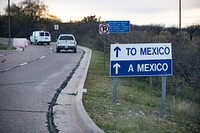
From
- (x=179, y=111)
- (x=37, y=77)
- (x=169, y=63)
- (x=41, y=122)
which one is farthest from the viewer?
(x=37, y=77)

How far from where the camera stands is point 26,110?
8.78 m

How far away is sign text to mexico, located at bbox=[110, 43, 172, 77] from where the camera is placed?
923 cm

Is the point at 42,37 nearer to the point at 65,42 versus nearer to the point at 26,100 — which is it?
the point at 65,42

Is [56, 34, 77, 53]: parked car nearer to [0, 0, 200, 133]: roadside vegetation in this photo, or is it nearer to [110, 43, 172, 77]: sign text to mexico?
[0, 0, 200, 133]: roadside vegetation

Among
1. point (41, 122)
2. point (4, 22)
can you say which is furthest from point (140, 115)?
point (4, 22)

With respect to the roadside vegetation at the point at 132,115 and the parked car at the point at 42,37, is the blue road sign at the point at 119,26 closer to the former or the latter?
the roadside vegetation at the point at 132,115

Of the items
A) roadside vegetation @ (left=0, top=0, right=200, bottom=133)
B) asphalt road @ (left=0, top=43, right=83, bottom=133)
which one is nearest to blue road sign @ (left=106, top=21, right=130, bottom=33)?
roadside vegetation @ (left=0, top=0, right=200, bottom=133)

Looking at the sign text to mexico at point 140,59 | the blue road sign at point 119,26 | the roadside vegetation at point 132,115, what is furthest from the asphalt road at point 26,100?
the blue road sign at point 119,26

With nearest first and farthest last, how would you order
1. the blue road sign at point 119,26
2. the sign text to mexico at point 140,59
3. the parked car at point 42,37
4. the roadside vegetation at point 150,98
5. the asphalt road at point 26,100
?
the asphalt road at point 26,100 → the roadside vegetation at point 150,98 → the sign text to mexico at point 140,59 → the blue road sign at point 119,26 → the parked car at point 42,37

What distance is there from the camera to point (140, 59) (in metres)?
9.22

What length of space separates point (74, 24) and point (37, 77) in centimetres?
5602

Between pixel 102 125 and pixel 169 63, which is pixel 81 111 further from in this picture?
pixel 169 63

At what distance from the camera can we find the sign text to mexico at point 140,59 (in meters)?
9.23

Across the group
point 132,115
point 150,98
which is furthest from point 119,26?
point 132,115
